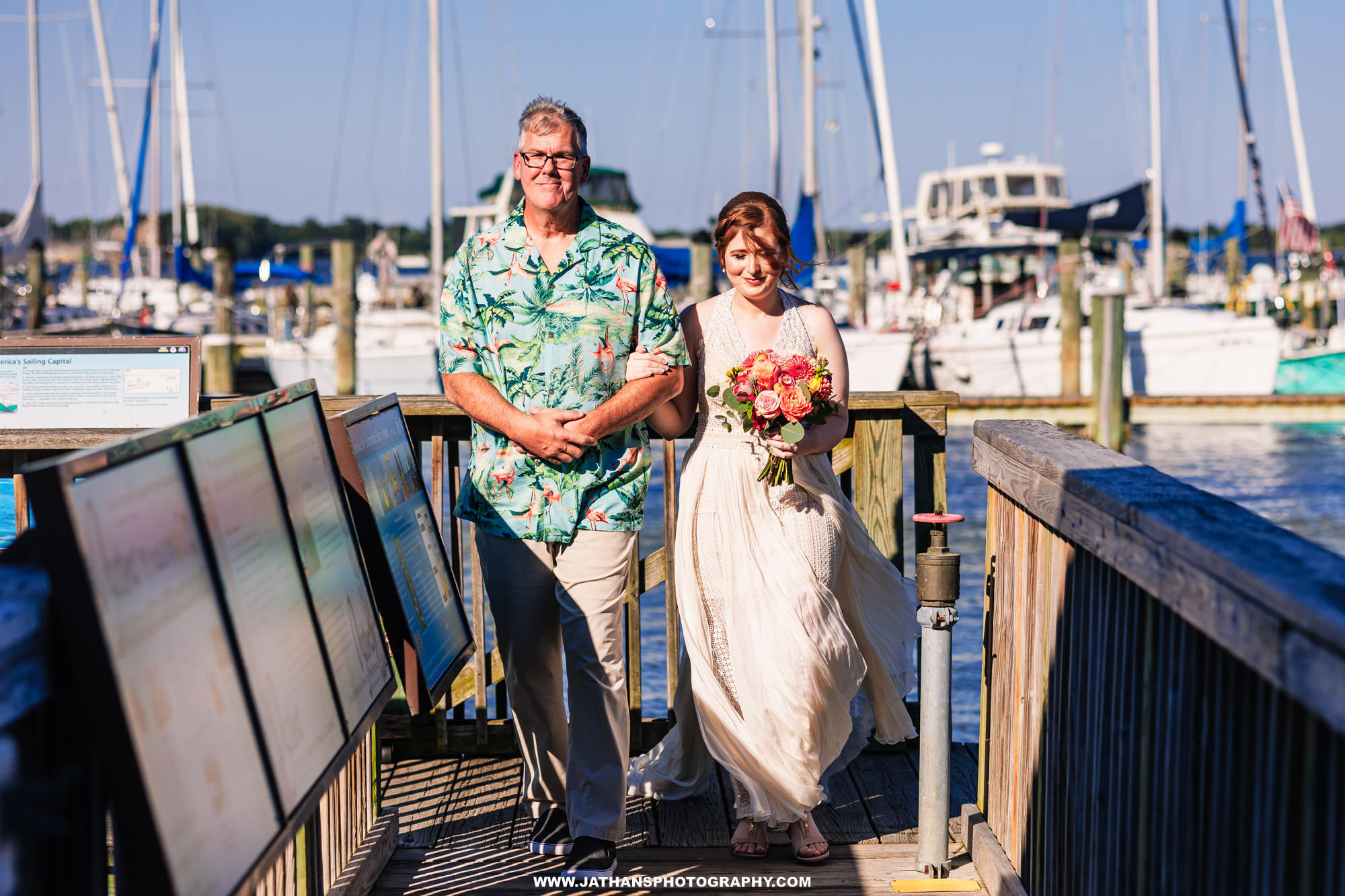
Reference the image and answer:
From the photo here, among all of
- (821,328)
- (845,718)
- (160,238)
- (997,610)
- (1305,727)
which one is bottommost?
(845,718)

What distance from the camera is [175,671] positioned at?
1354 mm

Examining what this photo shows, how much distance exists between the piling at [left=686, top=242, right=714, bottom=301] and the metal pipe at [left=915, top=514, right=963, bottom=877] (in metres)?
12.1

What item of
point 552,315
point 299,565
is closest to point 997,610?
point 552,315

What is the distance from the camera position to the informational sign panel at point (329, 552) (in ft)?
6.46

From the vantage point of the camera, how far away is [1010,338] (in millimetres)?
19469

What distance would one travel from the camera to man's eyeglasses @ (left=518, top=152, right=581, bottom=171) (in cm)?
303

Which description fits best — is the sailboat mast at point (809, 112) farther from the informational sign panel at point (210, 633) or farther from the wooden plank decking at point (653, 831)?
the informational sign panel at point (210, 633)

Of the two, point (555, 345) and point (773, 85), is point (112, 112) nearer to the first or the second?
point (773, 85)

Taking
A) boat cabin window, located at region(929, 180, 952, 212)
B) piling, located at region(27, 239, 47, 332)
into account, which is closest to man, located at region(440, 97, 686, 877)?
piling, located at region(27, 239, 47, 332)

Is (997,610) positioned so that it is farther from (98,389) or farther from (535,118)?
(98,389)

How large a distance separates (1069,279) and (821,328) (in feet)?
46.6

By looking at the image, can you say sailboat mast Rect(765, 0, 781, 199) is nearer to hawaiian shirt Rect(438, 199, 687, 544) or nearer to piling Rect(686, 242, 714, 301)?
piling Rect(686, 242, 714, 301)

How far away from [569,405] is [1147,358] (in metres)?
17.9

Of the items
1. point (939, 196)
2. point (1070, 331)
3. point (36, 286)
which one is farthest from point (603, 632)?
point (939, 196)
